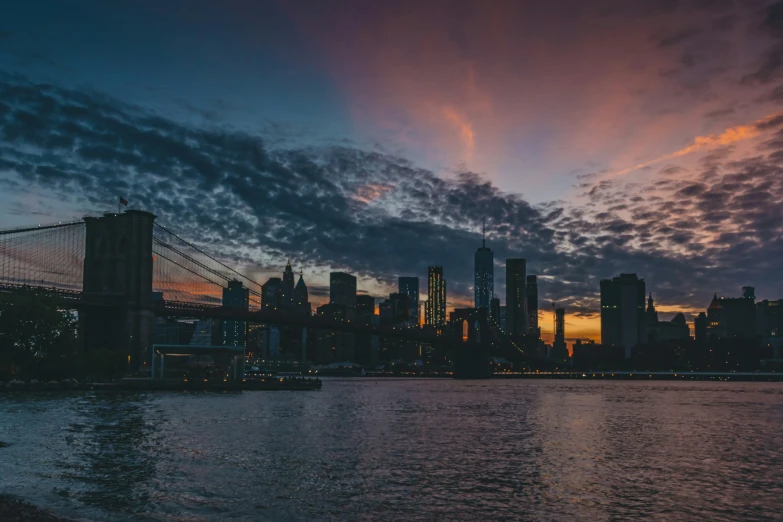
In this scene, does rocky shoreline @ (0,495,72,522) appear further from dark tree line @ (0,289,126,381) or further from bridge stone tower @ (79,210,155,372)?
bridge stone tower @ (79,210,155,372)

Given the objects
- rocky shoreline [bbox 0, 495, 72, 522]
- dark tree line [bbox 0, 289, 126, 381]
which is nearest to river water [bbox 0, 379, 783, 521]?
rocky shoreline [bbox 0, 495, 72, 522]

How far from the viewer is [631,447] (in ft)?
148

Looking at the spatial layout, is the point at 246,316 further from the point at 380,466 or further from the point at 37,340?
the point at 380,466

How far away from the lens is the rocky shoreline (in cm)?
1972

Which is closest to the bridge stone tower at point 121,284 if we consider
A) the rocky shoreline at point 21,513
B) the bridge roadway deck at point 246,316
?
the bridge roadway deck at point 246,316

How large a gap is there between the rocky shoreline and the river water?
4.78ft

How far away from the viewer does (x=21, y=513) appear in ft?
66.9

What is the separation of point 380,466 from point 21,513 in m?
17.9

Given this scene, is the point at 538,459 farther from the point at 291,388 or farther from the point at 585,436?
the point at 291,388

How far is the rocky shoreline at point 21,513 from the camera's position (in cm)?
1972

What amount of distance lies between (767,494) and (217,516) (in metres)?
21.7

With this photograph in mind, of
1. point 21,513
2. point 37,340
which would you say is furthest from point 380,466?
point 37,340

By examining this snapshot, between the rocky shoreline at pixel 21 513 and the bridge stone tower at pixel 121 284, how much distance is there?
285 ft

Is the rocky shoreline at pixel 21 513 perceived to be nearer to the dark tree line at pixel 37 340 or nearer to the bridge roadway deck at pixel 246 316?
the dark tree line at pixel 37 340
